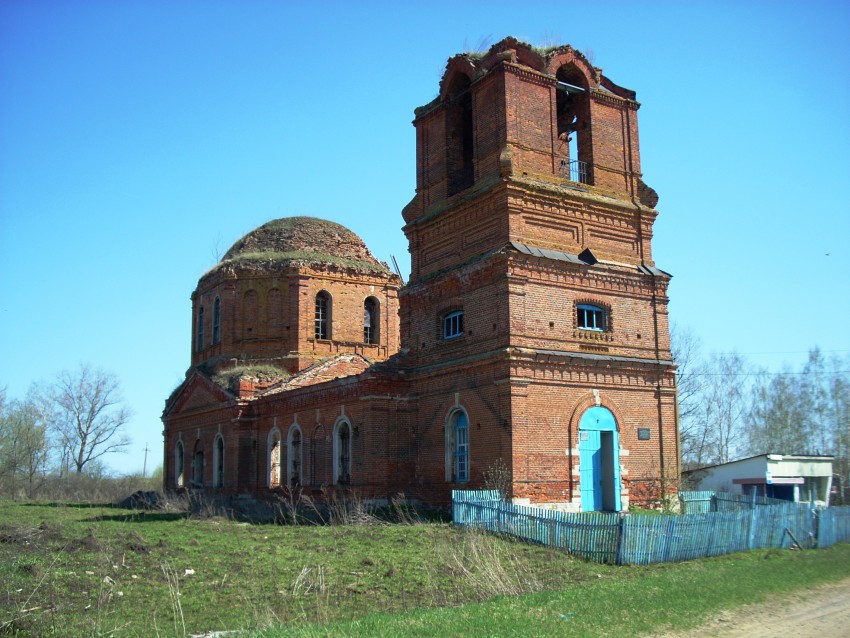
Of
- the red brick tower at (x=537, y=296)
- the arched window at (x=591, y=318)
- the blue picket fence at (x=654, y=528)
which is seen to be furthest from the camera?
the arched window at (x=591, y=318)

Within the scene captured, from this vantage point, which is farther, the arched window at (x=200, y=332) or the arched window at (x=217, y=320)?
the arched window at (x=200, y=332)

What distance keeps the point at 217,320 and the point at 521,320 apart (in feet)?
66.0

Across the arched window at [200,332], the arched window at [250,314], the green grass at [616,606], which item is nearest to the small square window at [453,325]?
the green grass at [616,606]

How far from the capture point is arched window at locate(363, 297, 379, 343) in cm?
3650

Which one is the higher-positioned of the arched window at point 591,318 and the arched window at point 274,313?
the arched window at point 274,313

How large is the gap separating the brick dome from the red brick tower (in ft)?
40.0

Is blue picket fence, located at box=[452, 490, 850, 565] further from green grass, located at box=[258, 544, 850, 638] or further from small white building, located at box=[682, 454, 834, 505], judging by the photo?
small white building, located at box=[682, 454, 834, 505]

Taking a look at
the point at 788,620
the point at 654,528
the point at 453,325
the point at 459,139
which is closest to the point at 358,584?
the point at 654,528

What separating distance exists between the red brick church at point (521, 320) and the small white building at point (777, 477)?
32.4ft

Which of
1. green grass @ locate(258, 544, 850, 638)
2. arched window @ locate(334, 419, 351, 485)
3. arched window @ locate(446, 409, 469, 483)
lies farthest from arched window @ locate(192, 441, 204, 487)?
green grass @ locate(258, 544, 850, 638)

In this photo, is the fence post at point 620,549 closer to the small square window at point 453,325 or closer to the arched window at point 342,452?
the small square window at point 453,325

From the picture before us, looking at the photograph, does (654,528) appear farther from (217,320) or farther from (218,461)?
(217,320)

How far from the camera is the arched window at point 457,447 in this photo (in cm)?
2158

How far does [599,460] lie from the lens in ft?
69.7
